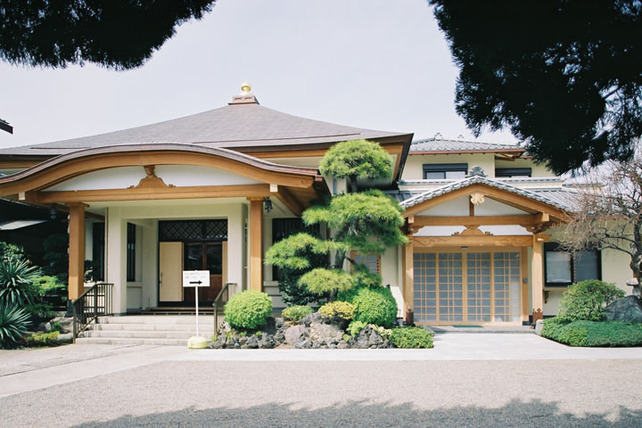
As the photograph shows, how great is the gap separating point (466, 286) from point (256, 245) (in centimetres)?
684

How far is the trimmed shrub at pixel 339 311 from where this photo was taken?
1173 cm

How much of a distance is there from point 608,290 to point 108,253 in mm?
11795

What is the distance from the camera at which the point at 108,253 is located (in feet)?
46.6

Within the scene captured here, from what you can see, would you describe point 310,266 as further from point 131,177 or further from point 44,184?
point 44,184

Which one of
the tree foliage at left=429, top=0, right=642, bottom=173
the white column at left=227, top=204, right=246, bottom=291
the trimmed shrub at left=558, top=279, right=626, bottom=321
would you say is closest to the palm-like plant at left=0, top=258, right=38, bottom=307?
the white column at left=227, top=204, right=246, bottom=291

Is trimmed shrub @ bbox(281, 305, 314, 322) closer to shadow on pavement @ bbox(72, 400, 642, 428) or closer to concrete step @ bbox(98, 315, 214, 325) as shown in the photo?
concrete step @ bbox(98, 315, 214, 325)

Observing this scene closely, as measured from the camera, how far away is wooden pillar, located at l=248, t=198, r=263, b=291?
40.5 ft

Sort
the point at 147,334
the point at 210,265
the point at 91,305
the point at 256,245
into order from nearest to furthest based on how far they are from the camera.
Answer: the point at 256,245
the point at 147,334
the point at 91,305
the point at 210,265

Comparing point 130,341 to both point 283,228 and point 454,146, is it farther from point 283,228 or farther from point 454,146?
point 454,146

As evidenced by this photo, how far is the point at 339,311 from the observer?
11.7m

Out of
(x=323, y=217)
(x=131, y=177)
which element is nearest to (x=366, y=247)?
(x=323, y=217)

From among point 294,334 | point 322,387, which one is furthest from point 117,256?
point 322,387

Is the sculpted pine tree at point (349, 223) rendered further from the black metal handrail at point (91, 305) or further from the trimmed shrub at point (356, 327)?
the black metal handrail at point (91, 305)

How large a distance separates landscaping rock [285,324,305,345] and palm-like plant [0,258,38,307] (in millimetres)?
5942
